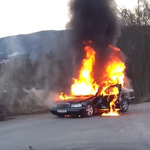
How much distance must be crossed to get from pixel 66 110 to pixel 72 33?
19.4ft

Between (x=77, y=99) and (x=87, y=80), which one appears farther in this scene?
(x=87, y=80)

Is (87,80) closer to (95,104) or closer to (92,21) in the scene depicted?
(95,104)

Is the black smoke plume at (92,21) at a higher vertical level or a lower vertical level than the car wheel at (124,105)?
higher

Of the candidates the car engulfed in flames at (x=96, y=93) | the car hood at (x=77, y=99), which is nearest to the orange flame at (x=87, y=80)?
the car engulfed in flames at (x=96, y=93)

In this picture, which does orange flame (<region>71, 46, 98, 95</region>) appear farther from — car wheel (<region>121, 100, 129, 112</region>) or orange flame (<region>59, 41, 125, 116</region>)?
car wheel (<region>121, 100, 129, 112</region>)

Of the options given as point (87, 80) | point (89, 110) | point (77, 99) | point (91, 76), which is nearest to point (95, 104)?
point (89, 110)

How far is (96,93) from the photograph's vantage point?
17.3m

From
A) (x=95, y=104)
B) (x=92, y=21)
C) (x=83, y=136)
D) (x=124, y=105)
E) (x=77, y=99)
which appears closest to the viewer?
(x=83, y=136)

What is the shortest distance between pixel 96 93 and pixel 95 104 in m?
0.62

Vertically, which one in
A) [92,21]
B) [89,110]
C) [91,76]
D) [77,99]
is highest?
[92,21]

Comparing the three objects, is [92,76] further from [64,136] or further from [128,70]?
[128,70]

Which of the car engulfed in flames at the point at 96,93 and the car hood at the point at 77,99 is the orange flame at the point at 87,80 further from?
the car hood at the point at 77,99

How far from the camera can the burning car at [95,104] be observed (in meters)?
16.3

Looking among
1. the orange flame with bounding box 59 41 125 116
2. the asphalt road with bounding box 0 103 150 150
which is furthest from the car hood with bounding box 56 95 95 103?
the asphalt road with bounding box 0 103 150 150
